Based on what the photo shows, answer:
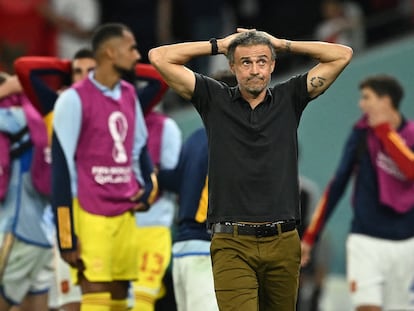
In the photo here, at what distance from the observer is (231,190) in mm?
8914

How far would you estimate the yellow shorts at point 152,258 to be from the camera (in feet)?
38.6

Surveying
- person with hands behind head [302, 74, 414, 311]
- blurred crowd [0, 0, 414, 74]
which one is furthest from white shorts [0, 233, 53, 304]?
blurred crowd [0, 0, 414, 74]

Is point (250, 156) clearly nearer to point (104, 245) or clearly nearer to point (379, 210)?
point (104, 245)

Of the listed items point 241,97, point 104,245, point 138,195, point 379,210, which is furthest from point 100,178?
point 379,210

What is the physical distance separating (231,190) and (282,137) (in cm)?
46

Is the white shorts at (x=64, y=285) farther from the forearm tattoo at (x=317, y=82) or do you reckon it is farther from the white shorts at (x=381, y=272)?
the forearm tattoo at (x=317, y=82)

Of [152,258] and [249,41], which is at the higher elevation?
[249,41]

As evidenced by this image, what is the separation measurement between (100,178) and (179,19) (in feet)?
28.0

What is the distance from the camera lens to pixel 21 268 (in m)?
12.0

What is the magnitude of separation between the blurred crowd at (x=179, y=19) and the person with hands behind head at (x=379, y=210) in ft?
15.8

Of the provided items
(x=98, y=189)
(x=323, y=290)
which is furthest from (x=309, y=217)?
(x=98, y=189)

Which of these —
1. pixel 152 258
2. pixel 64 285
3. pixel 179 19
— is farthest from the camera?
pixel 179 19

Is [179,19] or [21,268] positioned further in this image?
[179,19]

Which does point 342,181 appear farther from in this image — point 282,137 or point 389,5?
point 389,5
